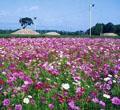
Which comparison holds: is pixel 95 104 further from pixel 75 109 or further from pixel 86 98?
pixel 75 109

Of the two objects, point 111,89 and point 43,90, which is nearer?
point 43,90

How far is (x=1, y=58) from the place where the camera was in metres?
8.88

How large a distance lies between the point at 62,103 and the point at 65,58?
14.7 feet

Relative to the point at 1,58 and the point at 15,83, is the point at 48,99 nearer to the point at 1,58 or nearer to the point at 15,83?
the point at 15,83

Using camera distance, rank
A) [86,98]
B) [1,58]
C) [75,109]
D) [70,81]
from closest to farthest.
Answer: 1. [75,109]
2. [86,98]
3. [70,81]
4. [1,58]

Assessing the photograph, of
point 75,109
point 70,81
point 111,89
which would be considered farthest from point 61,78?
point 75,109

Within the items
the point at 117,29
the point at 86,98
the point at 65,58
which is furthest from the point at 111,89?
the point at 117,29

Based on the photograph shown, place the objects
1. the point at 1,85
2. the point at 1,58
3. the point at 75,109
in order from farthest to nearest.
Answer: the point at 1,58 → the point at 1,85 → the point at 75,109

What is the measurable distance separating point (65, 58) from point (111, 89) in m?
3.56

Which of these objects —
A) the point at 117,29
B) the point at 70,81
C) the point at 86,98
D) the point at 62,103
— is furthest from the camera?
the point at 117,29

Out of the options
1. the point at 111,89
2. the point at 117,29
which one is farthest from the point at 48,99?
the point at 117,29

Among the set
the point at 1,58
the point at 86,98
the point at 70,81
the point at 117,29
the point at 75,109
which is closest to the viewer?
the point at 75,109

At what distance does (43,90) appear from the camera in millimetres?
5164

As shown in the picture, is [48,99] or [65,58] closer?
[48,99]
